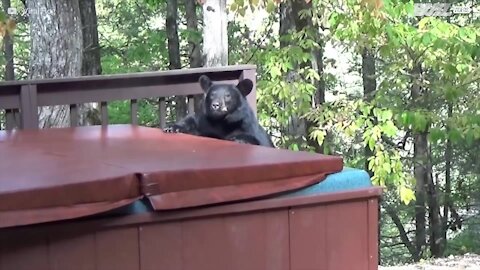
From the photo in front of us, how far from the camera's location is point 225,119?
3.82 m

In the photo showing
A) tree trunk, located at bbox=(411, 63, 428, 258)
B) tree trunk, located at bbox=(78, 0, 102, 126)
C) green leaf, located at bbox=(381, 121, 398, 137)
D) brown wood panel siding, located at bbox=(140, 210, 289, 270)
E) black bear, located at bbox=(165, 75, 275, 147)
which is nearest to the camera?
brown wood panel siding, located at bbox=(140, 210, 289, 270)

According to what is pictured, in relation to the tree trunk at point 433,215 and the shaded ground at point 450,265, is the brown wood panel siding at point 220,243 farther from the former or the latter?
the tree trunk at point 433,215

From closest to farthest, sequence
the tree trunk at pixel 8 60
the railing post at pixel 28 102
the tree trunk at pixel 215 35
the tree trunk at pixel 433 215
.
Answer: the railing post at pixel 28 102, the tree trunk at pixel 215 35, the tree trunk at pixel 8 60, the tree trunk at pixel 433 215

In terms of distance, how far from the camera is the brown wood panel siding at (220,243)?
86.1 inches

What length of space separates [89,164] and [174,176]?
40 centimetres

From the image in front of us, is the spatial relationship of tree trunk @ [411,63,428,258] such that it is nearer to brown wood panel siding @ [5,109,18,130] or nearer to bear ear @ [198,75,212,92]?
bear ear @ [198,75,212,92]

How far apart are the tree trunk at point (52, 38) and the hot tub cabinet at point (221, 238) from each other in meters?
4.26

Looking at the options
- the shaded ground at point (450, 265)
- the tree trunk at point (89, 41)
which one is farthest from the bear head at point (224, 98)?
the tree trunk at point (89, 41)

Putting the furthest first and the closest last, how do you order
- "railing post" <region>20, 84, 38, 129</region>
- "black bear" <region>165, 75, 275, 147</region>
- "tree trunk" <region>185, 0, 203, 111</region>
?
"tree trunk" <region>185, 0, 203, 111</region> → "railing post" <region>20, 84, 38, 129</region> → "black bear" <region>165, 75, 275, 147</region>

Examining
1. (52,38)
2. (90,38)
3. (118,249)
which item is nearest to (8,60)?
(90,38)

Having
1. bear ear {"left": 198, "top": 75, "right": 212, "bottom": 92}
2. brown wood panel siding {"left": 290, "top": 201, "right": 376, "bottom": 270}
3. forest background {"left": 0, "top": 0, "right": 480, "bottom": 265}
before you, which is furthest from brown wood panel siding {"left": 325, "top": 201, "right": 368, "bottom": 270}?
forest background {"left": 0, "top": 0, "right": 480, "bottom": 265}

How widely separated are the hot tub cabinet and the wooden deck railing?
2.01 m

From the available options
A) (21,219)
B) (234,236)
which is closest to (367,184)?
(234,236)

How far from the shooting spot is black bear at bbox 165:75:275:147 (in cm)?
378
